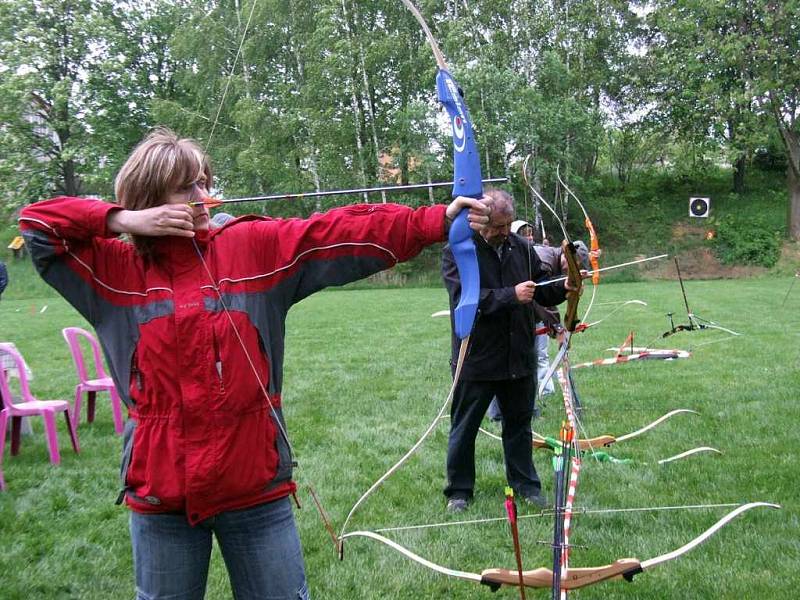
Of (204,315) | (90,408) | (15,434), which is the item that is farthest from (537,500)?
(90,408)

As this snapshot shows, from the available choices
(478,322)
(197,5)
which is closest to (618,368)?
(478,322)

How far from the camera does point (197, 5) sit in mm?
5879

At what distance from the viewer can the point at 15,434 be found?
14.1ft

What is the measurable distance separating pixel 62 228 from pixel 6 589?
1.92m

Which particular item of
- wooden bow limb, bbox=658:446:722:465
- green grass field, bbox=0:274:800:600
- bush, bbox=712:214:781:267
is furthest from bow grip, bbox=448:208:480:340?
bush, bbox=712:214:781:267

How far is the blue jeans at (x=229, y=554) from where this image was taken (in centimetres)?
144

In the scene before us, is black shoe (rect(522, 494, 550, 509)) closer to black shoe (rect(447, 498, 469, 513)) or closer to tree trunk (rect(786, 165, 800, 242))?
black shoe (rect(447, 498, 469, 513))

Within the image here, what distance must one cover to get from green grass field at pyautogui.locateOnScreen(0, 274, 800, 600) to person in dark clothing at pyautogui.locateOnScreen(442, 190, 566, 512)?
0.18 meters

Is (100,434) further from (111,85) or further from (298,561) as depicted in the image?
(111,85)

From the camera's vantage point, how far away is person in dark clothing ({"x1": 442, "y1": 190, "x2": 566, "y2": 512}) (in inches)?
123

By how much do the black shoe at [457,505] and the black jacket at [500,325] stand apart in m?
0.60

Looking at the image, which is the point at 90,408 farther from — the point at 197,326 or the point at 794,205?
the point at 794,205

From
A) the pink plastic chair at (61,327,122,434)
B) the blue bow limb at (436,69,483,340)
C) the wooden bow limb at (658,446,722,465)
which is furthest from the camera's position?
the pink plastic chair at (61,327,122,434)

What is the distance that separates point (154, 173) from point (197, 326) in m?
0.34
